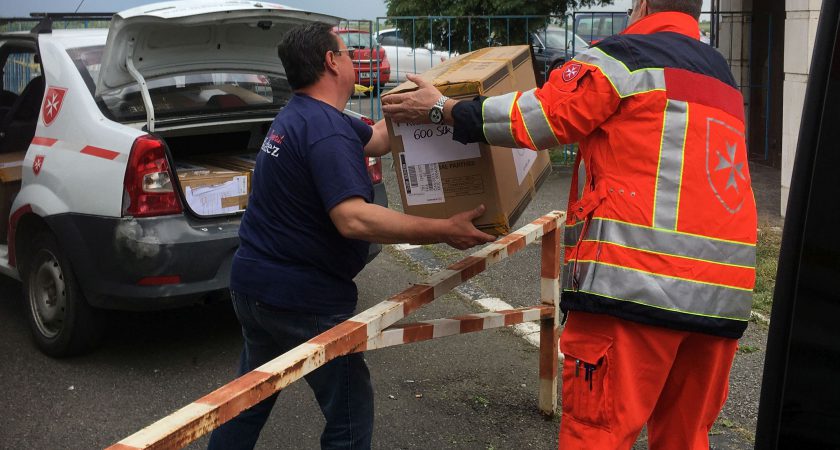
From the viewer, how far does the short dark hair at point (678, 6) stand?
2.78 metres

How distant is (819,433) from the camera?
185cm

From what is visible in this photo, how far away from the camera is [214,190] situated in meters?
5.04

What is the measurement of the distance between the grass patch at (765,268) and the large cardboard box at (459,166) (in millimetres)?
2561

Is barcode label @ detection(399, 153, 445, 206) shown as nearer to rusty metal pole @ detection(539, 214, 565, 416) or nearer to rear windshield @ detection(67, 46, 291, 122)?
rusty metal pole @ detection(539, 214, 565, 416)

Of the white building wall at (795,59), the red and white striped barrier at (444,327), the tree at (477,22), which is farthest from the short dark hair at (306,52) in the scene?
the tree at (477,22)

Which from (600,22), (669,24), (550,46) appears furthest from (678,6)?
(550,46)

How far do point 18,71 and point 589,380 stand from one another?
17.4 ft

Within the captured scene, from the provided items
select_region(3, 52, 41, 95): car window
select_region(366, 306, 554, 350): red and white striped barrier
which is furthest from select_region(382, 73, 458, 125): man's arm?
select_region(3, 52, 41, 95): car window

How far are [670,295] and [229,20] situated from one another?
3.06 m

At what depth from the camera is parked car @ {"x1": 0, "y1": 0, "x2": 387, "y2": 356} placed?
184 inches

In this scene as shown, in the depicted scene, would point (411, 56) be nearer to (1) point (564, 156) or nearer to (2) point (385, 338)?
(1) point (564, 156)

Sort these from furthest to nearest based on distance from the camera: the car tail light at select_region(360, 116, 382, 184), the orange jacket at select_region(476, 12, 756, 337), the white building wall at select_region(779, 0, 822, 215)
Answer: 1. the white building wall at select_region(779, 0, 822, 215)
2. the car tail light at select_region(360, 116, 382, 184)
3. the orange jacket at select_region(476, 12, 756, 337)

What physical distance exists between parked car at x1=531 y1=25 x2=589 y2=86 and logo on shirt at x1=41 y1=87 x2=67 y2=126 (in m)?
6.10

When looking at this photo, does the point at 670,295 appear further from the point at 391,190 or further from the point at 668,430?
the point at 391,190
